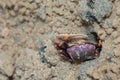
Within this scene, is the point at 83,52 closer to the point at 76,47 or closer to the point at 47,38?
the point at 76,47

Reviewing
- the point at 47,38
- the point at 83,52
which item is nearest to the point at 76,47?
the point at 83,52

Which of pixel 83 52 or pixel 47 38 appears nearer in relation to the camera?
pixel 83 52

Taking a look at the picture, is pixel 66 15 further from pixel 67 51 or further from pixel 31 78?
pixel 31 78

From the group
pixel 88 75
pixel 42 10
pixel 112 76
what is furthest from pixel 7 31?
pixel 112 76
